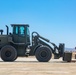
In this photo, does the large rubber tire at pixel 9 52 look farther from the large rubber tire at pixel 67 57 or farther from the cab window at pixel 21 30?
the large rubber tire at pixel 67 57

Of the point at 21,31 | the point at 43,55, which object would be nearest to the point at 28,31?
the point at 21,31

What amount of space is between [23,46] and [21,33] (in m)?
1.23

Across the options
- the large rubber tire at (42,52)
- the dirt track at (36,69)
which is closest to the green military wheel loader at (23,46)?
the large rubber tire at (42,52)

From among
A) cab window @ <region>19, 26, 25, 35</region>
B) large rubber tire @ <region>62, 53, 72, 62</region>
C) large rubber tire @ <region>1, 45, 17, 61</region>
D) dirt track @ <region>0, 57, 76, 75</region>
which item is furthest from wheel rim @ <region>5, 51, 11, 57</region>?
dirt track @ <region>0, 57, 76, 75</region>

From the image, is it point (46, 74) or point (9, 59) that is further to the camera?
point (9, 59)

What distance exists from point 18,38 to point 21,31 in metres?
0.74

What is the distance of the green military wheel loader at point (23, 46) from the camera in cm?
2984

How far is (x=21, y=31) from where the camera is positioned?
30.3 metres

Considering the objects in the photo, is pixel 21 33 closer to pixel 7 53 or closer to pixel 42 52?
pixel 7 53

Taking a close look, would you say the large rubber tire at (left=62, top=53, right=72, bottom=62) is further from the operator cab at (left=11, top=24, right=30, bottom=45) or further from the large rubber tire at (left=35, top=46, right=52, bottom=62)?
the operator cab at (left=11, top=24, right=30, bottom=45)

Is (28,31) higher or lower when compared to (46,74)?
higher

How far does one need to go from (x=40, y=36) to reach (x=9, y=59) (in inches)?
140

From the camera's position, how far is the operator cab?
30203mm

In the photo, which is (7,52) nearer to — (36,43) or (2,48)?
(2,48)
